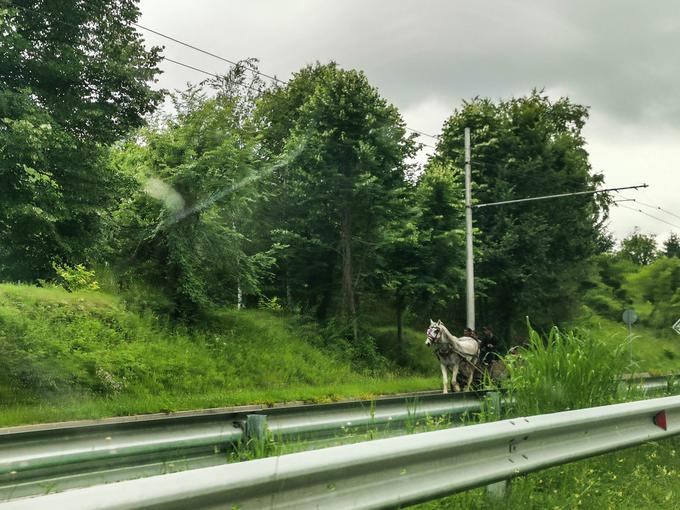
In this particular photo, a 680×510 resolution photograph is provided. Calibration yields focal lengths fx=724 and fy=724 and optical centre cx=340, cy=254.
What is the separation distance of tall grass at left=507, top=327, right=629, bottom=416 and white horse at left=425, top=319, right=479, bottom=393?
33.8 feet

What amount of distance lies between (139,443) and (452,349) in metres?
13.4

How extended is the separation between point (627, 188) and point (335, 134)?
10.7 meters

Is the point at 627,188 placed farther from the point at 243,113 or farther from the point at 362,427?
the point at 243,113

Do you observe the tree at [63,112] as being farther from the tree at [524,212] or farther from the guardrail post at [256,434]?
the tree at [524,212]

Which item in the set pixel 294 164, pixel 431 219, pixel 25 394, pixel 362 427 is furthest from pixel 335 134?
pixel 362 427

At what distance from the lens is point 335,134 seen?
2761 cm

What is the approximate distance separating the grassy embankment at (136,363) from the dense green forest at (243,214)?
8 centimetres

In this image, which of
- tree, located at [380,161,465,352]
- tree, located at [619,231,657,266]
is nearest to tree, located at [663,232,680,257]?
tree, located at [619,231,657,266]

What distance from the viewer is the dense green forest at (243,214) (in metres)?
16.4

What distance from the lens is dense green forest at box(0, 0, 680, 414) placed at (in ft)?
53.8

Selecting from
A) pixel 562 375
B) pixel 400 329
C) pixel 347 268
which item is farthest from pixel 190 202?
pixel 562 375

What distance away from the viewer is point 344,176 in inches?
1078

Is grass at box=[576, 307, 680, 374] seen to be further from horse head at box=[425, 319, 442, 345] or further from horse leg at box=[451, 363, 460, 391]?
horse head at box=[425, 319, 442, 345]

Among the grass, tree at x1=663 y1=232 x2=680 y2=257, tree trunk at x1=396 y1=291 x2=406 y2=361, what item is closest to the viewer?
tree trunk at x1=396 y1=291 x2=406 y2=361
